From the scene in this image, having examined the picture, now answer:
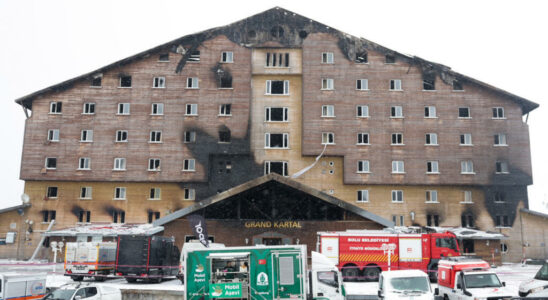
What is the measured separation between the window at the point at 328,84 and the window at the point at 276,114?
211 inches

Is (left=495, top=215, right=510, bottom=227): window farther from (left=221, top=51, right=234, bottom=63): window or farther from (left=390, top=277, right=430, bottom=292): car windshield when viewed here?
(left=390, top=277, right=430, bottom=292): car windshield

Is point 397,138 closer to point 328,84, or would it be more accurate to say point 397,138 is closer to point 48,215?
point 328,84

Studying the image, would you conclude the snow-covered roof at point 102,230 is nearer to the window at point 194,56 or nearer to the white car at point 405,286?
the window at point 194,56

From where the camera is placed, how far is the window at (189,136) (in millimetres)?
56469

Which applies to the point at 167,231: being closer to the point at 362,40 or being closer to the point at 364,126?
the point at 364,126

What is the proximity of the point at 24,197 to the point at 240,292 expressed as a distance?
45424 millimetres

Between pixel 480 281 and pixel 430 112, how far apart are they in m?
38.3

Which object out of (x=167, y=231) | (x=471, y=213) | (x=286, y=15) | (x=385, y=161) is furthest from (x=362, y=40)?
(x=167, y=231)

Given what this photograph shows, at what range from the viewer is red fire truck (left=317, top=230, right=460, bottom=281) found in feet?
112

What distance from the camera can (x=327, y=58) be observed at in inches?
2280

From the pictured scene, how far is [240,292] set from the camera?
20.5m

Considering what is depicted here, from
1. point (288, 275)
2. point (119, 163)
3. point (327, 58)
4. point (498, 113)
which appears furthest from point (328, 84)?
point (288, 275)

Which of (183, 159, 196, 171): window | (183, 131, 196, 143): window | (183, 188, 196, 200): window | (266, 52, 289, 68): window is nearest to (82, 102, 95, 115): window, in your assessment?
(183, 131, 196, 143): window

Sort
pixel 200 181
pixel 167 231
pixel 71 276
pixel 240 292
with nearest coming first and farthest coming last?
1. pixel 240 292
2. pixel 71 276
3. pixel 167 231
4. pixel 200 181
